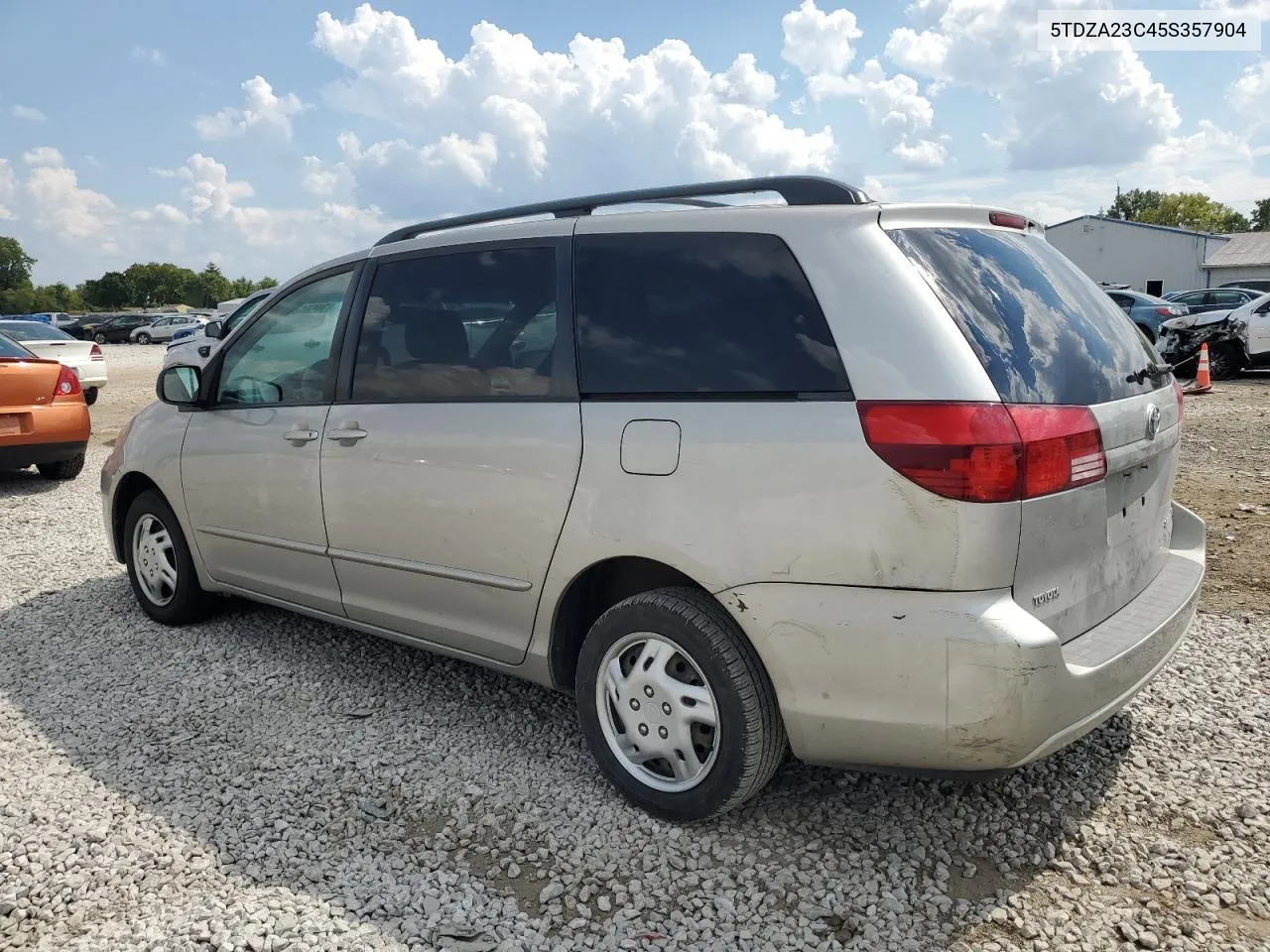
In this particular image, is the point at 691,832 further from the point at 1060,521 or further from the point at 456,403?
the point at 456,403

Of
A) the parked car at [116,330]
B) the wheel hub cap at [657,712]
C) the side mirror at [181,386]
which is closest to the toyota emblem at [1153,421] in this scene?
the wheel hub cap at [657,712]

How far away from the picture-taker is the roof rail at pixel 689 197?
2.88 meters

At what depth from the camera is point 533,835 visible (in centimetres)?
300

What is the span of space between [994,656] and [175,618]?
4121 mm

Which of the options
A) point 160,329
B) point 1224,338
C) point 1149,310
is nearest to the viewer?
point 1224,338

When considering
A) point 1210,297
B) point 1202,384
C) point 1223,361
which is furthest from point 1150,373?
point 1210,297

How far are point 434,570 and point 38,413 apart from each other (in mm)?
7076

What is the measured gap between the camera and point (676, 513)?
2.78 meters

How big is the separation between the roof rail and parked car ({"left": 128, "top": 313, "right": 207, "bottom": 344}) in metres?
50.9

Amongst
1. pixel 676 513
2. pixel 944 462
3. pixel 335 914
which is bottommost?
pixel 335 914

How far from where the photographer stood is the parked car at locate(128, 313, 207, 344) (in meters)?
50.7

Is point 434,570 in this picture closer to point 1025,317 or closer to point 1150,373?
point 1025,317

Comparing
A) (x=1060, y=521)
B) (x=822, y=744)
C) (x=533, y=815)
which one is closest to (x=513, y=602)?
(x=533, y=815)

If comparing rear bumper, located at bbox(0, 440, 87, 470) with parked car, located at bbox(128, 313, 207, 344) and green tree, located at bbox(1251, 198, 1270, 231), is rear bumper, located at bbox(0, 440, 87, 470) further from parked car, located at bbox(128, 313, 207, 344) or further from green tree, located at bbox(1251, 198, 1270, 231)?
green tree, located at bbox(1251, 198, 1270, 231)
